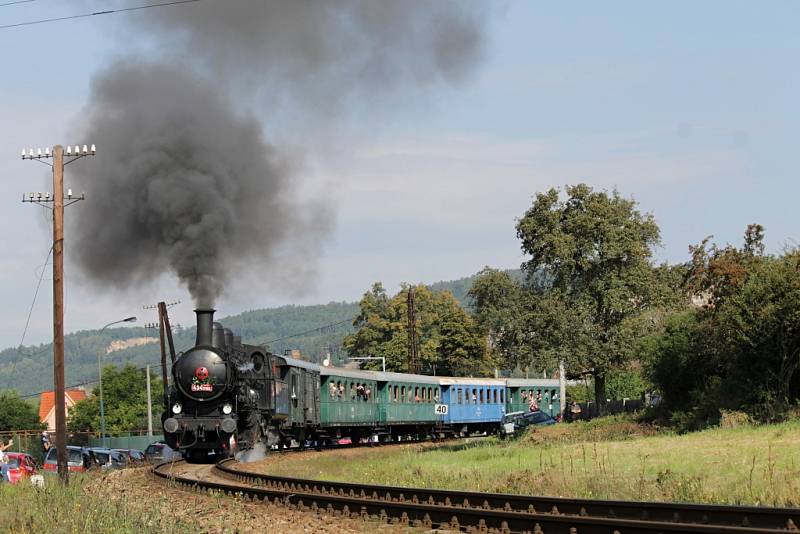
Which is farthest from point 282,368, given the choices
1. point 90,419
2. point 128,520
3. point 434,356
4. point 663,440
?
point 90,419

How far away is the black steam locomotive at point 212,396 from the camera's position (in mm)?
26469

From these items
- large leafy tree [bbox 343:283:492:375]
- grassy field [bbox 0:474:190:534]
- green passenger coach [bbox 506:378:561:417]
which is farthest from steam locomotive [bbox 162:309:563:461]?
large leafy tree [bbox 343:283:492:375]

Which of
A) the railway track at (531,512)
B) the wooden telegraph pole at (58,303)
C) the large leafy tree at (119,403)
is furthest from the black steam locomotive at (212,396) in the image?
the large leafy tree at (119,403)

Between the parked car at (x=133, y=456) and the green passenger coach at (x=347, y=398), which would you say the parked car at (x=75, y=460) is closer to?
the parked car at (x=133, y=456)

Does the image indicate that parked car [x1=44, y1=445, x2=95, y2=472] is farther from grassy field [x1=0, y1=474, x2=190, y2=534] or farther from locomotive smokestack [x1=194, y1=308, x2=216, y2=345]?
grassy field [x1=0, y1=474, x2=190, y2=534]

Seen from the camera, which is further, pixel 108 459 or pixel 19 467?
pixel 108 459

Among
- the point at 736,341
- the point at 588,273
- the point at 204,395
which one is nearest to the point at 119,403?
the point at 588,273

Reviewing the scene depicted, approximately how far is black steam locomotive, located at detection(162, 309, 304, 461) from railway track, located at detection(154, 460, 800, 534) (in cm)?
793

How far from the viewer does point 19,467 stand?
1032 inches

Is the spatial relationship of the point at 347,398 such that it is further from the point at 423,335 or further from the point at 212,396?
the point at 423,335

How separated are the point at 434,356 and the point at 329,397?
53199mm

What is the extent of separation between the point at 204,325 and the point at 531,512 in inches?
592

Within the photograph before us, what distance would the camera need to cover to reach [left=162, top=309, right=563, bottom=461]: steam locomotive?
26.7 m

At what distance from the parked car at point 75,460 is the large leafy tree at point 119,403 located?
7584cm
